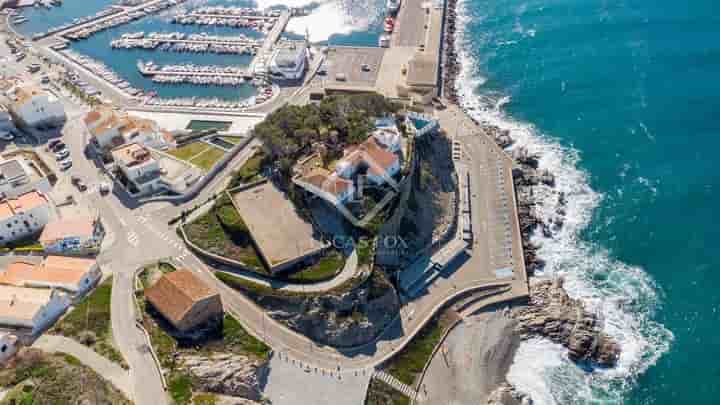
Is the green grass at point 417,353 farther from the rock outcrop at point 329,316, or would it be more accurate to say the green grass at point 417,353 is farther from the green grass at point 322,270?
the green grass at point 322,270

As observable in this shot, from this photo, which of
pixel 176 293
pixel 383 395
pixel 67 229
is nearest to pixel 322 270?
pixel 383 395

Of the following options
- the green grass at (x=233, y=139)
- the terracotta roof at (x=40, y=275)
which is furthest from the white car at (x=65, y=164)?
the green grass at (x=233, y=139)

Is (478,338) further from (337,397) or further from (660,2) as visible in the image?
(660,2)

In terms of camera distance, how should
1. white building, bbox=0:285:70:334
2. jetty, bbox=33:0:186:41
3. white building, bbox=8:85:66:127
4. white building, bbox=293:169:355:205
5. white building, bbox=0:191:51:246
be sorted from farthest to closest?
jetty, bbox=33:0:186:41, white building, bbox=8:85:66:127, white building, bbox=293:169:355:205, white building, bbox=0:191:51:246, white building, bbox=0:285:70:334

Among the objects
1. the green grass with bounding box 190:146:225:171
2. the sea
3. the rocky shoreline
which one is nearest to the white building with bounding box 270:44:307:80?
the sea

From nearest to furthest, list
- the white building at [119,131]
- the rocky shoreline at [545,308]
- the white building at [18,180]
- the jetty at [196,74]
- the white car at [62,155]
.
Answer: the rocky shoreline at [545,308], the white building at [18,180], the white car at [62,155], the white building at [119,131], the jetty at [196,74]

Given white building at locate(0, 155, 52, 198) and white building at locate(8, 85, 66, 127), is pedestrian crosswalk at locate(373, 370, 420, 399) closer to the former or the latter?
white building at locate(0, 155, 52, 198)
